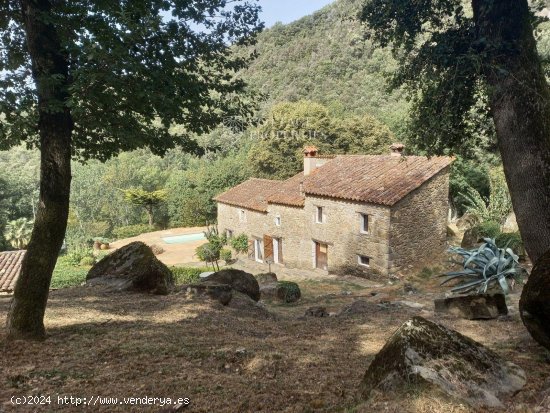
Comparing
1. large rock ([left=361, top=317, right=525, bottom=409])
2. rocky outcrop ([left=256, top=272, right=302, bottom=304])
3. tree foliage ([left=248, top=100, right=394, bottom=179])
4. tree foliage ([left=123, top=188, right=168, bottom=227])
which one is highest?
tree foliage ([left=248, top=100, right=394, bottom=179])

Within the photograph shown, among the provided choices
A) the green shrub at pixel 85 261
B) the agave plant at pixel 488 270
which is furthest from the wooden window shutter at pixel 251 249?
the agave plant at pixel 488 270

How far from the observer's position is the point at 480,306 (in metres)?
8.07

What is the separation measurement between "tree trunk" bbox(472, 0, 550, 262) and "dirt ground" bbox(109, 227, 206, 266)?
25.6 m

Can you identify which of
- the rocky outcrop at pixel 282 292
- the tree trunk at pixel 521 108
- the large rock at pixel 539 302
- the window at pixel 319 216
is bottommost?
the rocky outcrop at pixel 282 292

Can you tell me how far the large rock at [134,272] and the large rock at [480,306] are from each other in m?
7.11

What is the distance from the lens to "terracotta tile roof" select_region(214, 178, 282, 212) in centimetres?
2827

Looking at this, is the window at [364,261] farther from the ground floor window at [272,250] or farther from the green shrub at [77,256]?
the green shrub at [77,256]

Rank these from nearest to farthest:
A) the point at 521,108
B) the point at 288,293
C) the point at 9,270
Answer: the point at 521,108 < the point at 288,293 < the point at 9,270

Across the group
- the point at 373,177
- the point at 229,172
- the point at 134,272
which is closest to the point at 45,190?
the point at 134,272

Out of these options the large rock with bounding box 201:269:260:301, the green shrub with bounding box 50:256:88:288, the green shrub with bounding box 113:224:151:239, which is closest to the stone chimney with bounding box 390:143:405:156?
the large rock with bounding box 201:269:260:301

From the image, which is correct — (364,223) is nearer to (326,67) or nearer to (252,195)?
(252,195)

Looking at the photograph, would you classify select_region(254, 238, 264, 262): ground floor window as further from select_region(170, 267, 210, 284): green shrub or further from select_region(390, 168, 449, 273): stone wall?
select_region(390, 168, 449, 273): stone wall

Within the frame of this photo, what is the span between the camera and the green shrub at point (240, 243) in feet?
97.0

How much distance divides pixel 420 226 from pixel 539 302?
17082 millimetres
